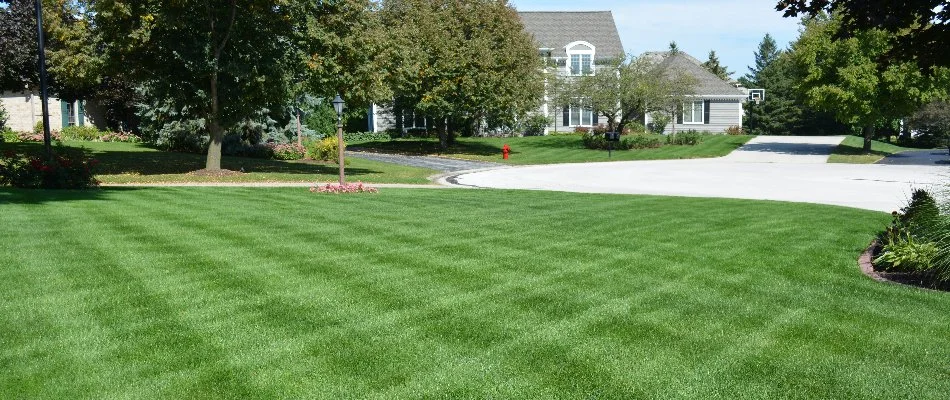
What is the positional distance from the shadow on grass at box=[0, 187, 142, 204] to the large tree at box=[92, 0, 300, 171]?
6.38 meters

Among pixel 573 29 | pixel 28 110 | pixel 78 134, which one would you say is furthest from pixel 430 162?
pixel 573 29

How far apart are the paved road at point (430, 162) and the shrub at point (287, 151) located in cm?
417

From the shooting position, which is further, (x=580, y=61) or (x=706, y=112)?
(x=706, y=112)

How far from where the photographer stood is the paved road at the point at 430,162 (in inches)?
1363

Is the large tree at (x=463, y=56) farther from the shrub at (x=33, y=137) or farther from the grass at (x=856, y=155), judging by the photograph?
the grass at (x=856, y=155)

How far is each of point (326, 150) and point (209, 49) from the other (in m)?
11.4

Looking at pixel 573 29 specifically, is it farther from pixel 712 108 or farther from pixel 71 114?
pixel 71 114

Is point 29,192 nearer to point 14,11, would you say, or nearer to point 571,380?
point 571,380

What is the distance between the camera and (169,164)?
1118 inches

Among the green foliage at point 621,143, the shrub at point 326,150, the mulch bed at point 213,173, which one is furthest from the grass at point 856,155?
the mulch bed at point 213,173

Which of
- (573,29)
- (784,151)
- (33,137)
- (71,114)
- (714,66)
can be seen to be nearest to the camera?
(33,137)

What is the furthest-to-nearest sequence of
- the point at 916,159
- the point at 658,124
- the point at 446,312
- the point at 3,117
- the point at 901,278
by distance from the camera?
1. the point at 658,124
2. the point at 916,159
3. the point at 3,117
4. the point at 901,278
5. the point at 446,312

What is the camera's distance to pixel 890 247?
9.85m

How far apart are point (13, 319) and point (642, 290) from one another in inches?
232
